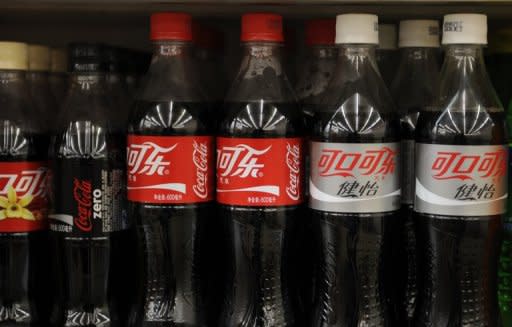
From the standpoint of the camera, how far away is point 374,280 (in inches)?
50.7

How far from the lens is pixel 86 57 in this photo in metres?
1.36

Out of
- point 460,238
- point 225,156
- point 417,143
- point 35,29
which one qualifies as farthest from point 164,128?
point 35,29

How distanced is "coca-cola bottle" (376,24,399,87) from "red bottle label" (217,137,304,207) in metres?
0.32

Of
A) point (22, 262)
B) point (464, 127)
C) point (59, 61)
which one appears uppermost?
point (59, 61)

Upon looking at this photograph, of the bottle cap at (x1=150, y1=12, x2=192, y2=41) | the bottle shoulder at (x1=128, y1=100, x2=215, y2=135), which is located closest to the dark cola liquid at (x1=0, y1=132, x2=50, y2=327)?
the bottle shoulder at (x1=128, y1=100, x2=215, y2=135)

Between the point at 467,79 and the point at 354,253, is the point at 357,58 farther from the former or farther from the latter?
the point at 354,253

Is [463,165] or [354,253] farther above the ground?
[463,165]

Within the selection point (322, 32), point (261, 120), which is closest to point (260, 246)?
point (261, 120)

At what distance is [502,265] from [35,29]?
119 cm

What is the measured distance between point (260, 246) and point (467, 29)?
51 centimetres

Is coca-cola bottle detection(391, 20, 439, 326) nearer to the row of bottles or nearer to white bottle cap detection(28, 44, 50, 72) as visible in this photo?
the row of bottles

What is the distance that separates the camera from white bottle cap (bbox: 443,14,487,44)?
120 cm

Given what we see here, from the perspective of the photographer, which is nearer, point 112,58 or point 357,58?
point 357,58

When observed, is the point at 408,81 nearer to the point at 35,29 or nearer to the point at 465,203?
the point at 465,203
